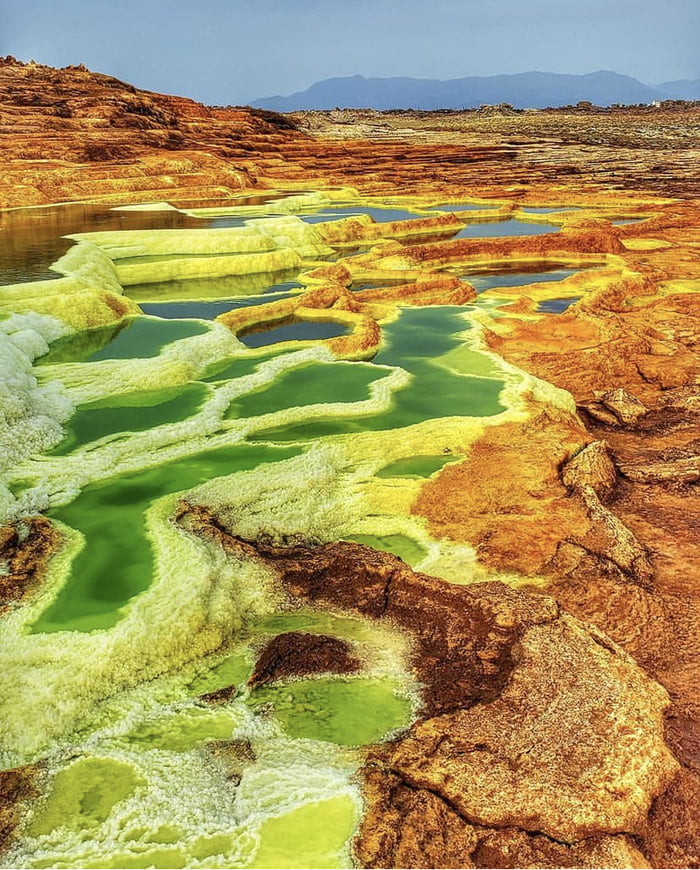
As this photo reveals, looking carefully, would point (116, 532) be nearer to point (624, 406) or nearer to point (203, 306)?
point (624, 406)

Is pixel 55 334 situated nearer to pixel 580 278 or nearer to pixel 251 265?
pixel 251 265

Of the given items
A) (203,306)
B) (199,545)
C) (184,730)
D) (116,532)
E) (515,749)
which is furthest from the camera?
(203,306)

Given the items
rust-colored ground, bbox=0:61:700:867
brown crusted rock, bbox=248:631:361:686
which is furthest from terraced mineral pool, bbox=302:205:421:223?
brown crusted rock, bbox=248:631:361:686

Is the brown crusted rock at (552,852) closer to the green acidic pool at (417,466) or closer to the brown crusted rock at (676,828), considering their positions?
the brown crusted rock at (676,828)

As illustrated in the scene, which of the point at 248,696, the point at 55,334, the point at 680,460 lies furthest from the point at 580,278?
the point at 248,696

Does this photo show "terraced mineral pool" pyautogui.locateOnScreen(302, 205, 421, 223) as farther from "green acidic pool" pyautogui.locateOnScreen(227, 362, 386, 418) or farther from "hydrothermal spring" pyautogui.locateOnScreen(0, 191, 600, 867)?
"green acidic pool" pyautogui.locateOnScreen(227, 362, 386, 418)

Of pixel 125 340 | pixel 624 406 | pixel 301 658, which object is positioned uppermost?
pixel 125 340

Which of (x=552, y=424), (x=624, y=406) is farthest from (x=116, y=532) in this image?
(x=624, y=406)
